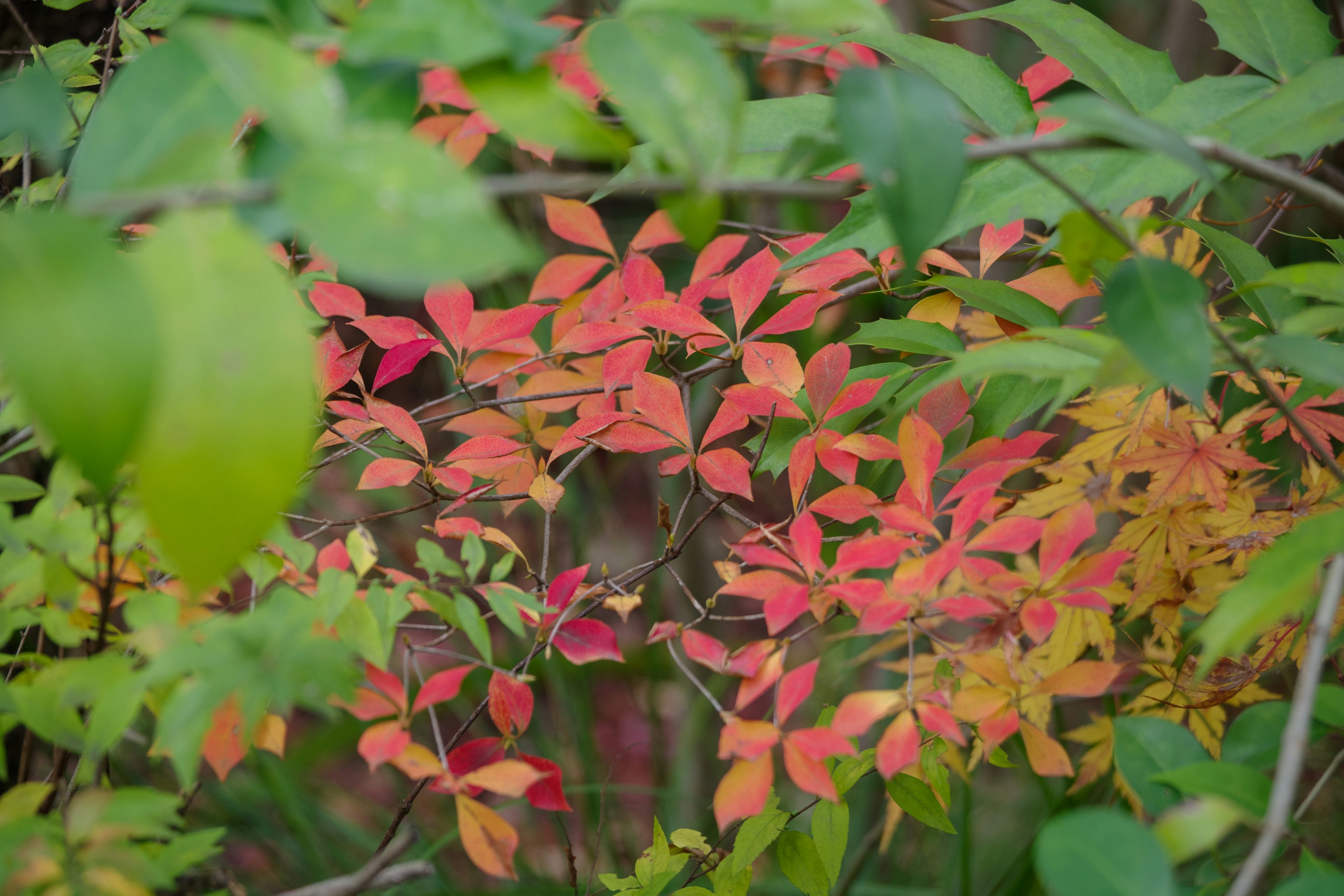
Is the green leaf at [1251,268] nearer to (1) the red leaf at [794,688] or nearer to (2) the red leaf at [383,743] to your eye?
(1) the red leaf at [794,688]

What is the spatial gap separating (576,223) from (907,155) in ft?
1.34

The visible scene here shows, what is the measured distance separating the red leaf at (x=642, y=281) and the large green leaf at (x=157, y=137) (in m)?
0.30

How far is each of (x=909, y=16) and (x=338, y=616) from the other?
1407mm

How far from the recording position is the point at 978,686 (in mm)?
440

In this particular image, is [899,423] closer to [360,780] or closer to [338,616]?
[338,616]

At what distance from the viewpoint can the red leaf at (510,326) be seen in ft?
1.73

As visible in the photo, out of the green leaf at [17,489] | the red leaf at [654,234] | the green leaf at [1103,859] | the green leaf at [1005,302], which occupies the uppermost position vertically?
the green leaf at [1005,302]

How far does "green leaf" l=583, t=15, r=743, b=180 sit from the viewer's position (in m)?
0.23

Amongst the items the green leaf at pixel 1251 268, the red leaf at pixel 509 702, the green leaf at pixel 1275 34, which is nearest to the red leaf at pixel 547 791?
the red leaf at pixel 509 702

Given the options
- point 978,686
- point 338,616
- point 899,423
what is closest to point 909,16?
point 899,423

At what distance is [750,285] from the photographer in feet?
1.67

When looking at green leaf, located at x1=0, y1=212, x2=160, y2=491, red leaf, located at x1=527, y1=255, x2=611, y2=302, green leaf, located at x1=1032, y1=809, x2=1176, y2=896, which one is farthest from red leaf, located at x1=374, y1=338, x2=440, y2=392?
green leaf, located at x1=1032, y1=809, x2=1176, y2=896

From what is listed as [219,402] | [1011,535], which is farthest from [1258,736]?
[219,402]

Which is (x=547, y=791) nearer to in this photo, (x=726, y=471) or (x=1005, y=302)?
(x=726, y=471)
